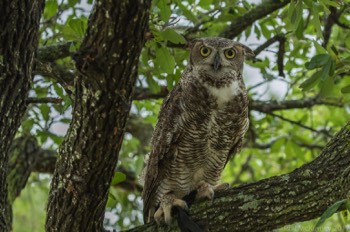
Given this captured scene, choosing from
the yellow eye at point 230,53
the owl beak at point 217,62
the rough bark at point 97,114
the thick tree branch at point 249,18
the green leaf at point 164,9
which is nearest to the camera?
the rough bark at point 97,114

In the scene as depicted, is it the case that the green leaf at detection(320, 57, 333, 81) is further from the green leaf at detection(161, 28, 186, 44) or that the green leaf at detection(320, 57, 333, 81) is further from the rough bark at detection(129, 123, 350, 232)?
the green leaf at detection(161, 28, 186, 44)

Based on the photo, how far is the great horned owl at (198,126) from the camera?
3820mm

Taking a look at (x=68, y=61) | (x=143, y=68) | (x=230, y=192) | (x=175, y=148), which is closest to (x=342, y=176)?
(x=230, y=192)

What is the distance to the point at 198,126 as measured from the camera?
381 centimetres

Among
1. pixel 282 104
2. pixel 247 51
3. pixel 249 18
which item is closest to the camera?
pixel 247 51

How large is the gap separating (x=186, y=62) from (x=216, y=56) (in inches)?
25.1

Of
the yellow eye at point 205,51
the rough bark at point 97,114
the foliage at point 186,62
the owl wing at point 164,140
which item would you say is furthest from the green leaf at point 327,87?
the rough bark at point 97,114

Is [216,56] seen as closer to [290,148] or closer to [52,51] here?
[52,51]

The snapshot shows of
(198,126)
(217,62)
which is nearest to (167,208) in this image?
(198,126)

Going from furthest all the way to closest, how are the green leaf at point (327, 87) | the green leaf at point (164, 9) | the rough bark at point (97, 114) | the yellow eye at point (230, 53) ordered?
the yellow eye at point (230, 53) < the green leaf at point (327, 87) < the green leaf at point (164, 9) < the rough bark at point (97, 114)

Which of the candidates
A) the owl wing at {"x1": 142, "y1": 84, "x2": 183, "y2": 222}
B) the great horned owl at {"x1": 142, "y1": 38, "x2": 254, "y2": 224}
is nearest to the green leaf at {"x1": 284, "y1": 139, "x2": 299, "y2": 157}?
the great horned owl at {"x1": 142, "y1": 38, "x2": 254, "y2": 224}

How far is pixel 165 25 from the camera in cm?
367

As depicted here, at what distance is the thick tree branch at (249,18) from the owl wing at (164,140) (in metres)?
1.14

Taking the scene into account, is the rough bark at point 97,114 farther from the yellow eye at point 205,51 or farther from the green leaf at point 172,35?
the yellow eye at point 205,51
